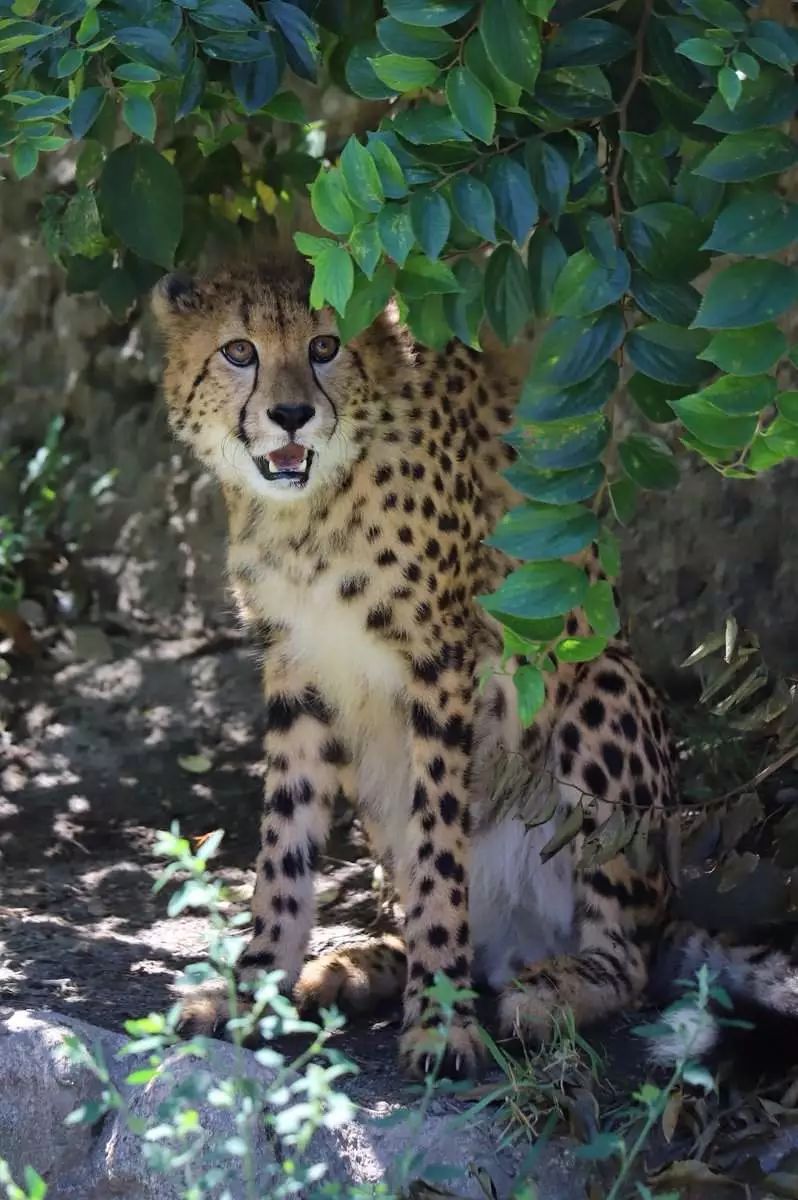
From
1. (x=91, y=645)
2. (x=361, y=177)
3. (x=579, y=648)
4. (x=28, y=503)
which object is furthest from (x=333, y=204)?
(x=28, y=503)

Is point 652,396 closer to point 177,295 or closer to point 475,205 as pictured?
point 475,205

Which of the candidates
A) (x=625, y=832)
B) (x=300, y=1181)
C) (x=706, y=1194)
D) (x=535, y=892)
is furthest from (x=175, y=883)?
(x=300, y=1181)

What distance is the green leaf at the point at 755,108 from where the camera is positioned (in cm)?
236

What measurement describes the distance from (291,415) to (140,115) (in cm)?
75

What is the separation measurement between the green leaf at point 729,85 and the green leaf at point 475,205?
0.37 metres

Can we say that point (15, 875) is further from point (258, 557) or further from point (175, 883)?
point (258, 557)

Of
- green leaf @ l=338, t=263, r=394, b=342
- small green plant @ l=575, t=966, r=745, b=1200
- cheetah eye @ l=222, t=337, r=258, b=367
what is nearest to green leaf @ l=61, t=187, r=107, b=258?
cheetah eye @ l=222, t=337, r=258, b=367

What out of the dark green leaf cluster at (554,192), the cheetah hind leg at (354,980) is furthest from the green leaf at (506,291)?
the cheetah hind leg at (354,980)

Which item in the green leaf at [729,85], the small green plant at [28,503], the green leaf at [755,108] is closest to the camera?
the green leaf at [729,85]

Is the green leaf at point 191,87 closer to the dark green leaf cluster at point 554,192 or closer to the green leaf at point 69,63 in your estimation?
the dark green leaf cluster at point 554,192

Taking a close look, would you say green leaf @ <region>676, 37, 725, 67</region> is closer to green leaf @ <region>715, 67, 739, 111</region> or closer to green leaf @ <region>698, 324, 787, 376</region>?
green leaf @ <region>715, 67, 739, 111</region>

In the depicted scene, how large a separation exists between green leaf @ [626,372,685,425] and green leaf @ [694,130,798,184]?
332 millimetres

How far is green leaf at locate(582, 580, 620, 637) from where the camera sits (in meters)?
2.57

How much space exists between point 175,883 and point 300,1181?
2.25 m
